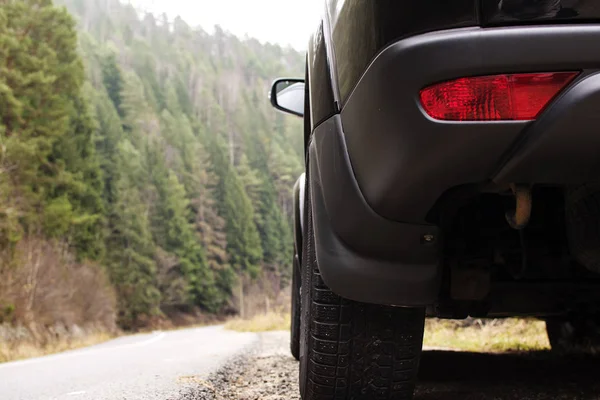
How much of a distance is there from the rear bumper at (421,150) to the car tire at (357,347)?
0.66 feet

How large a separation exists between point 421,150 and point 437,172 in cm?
7

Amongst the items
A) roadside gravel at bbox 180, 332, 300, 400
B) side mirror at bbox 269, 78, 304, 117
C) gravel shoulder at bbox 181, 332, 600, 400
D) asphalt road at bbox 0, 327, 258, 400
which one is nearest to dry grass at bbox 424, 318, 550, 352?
gravel shoulder at bbox 181, 332, 600, 400

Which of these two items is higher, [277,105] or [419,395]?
[277,105]

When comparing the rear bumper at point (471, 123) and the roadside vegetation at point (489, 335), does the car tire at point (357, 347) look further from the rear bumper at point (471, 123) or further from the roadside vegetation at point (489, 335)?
the roadside vegetation at point (489, 335)

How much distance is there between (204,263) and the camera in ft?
138

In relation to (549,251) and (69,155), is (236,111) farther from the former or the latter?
(549,251)

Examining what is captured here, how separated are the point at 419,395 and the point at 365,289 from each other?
3.95 feet

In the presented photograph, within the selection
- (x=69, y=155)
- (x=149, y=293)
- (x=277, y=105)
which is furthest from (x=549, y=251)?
(x=149, y=293)

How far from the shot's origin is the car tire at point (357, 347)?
5.60 ft

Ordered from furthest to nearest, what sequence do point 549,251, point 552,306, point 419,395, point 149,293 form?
point 149,293 → point 419,395 → point 552,306 → point 549,251

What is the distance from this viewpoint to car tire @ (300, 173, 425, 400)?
171cm

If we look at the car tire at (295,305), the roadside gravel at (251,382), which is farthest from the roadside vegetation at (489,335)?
the roadside gravel at (251,382)

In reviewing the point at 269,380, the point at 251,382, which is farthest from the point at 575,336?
the point at 251,382

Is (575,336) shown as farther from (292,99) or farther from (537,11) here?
(537,11)
